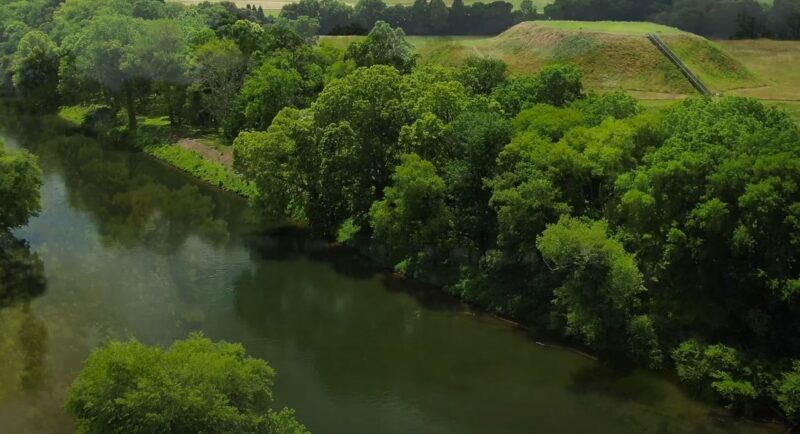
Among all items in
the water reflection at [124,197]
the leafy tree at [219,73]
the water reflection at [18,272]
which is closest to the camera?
the water reflection at [18,272]

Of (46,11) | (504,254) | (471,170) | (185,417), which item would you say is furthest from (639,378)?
(46,11)

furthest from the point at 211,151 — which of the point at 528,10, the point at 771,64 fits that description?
the point at 528,10

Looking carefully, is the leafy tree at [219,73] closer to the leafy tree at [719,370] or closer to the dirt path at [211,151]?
the dirt path at [211,151]

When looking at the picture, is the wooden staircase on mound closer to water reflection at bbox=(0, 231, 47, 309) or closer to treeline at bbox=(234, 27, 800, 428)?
treeline at bbox=(234, 27, 800, 428)

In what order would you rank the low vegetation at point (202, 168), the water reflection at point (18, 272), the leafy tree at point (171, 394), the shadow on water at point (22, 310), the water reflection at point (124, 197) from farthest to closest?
the low vegetation at point (202, 168)
the water reflection at point (124, 197)
the water reflection at point (18, 272)
the shadow on water at point (22, 310)
the leafy tree at point (171, 394)

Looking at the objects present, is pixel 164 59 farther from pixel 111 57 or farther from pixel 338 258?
pixel 338 258

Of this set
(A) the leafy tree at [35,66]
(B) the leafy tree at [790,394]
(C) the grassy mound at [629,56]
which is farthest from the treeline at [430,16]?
(B) the leafy tree at [790,394]

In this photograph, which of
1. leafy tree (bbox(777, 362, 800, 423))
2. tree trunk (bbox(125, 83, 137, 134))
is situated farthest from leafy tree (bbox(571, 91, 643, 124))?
tree trunk (bbox(125, 83, 137, 134))
